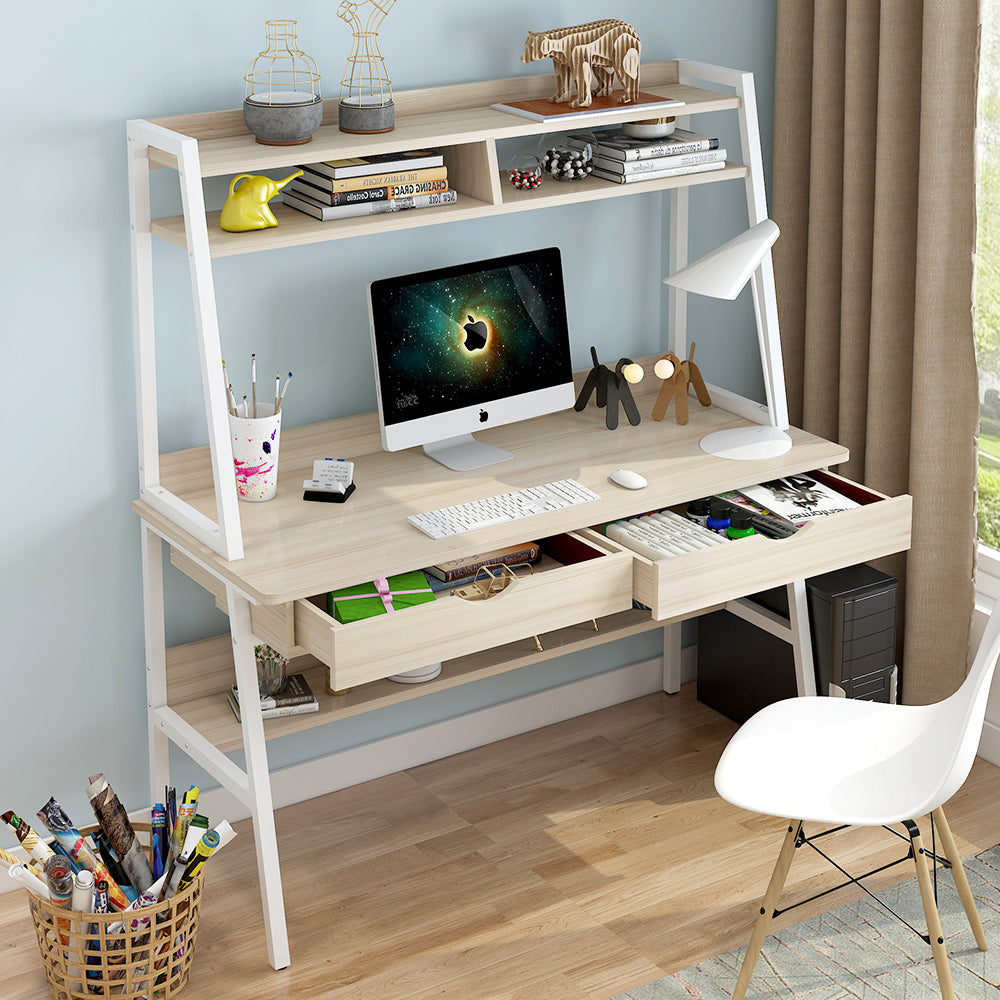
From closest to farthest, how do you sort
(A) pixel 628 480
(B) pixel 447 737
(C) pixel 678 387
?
(A) pixel 628 480 < (C) pixel 678 387 < (B) pixel 447 737

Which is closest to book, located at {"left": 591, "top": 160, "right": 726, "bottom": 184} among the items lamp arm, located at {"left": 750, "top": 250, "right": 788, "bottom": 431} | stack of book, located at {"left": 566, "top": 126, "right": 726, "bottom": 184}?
stack of book, located at {"left": 566, "top": 126, "right": 726, "bottom": 184}

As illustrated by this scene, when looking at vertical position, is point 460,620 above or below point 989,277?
below

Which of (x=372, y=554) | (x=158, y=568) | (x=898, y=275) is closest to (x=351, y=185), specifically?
(x=372, y=554)

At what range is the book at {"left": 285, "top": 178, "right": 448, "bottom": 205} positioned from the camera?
7.67 ft

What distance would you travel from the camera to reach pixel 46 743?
2.58m

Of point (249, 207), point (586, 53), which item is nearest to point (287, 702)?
point (249, 207)

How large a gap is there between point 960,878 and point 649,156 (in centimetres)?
138

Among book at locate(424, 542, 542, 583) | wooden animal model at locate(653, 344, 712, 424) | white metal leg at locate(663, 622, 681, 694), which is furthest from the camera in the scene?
white metal leg at locate(663, 622, 681, 694)

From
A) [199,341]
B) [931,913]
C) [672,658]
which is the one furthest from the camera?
[672,658]

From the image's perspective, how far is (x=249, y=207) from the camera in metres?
2.27

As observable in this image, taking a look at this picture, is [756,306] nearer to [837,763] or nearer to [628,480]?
[628,480]

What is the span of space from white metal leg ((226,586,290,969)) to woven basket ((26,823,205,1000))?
4.7 inches

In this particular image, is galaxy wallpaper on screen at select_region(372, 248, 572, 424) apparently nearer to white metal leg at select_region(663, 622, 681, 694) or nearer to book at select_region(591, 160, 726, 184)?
book at select_region(591, 160, 726, 184)

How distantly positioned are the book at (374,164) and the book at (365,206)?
0.17 ft
